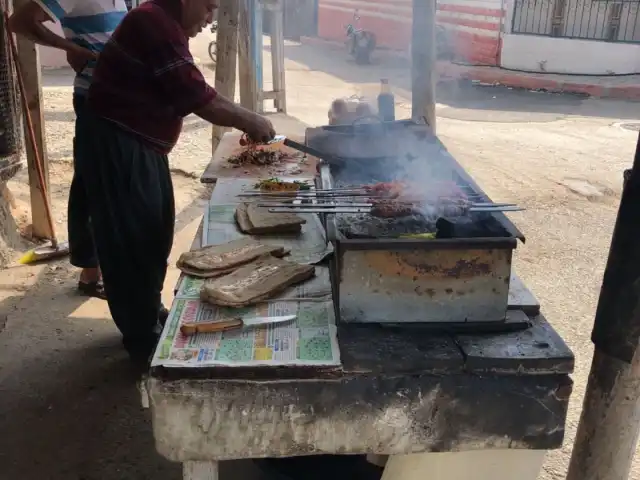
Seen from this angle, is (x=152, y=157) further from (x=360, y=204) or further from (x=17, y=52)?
(x=17, y=52)

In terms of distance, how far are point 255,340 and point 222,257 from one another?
0.55 m

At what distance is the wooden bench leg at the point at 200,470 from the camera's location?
6.36ft

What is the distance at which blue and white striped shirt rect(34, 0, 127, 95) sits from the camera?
3557 millimetres

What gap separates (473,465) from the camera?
6.59ft

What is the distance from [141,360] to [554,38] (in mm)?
12711

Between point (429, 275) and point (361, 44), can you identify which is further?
point (361, 44)

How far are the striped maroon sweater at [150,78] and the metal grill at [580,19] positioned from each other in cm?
1279

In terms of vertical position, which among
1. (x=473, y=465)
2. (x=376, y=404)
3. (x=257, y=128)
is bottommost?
(x=473, y=465)

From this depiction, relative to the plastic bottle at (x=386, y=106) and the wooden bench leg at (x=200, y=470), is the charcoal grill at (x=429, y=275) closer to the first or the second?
the wooden bench leg at (x=200, y=470)

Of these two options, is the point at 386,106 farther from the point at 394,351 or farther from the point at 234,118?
the point at 394,351

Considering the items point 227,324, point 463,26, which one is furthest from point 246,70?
point 463,26

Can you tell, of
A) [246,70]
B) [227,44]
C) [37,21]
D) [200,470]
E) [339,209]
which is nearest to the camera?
[200,470]

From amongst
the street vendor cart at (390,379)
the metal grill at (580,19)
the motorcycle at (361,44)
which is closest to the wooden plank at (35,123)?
the street vendor cart at (390,379)

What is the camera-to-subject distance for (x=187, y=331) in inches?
77.4
